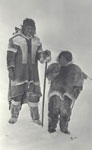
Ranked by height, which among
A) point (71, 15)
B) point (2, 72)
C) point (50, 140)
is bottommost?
point (50, 140)

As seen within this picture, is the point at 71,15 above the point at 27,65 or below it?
above

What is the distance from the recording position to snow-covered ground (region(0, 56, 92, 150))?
97.3 inches

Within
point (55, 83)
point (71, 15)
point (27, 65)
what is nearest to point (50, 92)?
point (55, 83)

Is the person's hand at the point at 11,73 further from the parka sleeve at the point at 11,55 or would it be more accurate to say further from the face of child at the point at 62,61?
the face of child at the point at 62,61

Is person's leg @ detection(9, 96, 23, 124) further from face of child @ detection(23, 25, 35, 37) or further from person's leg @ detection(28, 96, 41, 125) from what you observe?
face of child @ detection(23, 25, 35, 37)

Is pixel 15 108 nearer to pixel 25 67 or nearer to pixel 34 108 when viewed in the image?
pixel 34 108

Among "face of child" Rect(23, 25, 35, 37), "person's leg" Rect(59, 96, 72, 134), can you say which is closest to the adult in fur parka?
"face of child" Rect(23, 25, 35, 37)

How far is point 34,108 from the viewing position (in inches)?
99.0

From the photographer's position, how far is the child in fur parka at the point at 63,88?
8.34 ft

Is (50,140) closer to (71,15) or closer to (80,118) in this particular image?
(80,118)

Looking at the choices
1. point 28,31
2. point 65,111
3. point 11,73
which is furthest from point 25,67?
point 65,111

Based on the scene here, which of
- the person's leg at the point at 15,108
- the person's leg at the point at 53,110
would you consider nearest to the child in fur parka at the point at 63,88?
the person's leg at the point at 53,110

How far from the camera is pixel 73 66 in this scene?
2576 millimetres

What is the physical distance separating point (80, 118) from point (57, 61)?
0.38m
